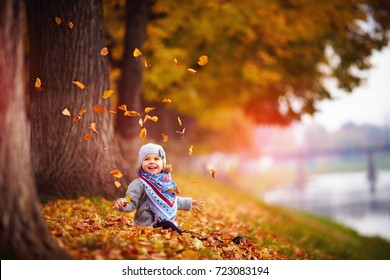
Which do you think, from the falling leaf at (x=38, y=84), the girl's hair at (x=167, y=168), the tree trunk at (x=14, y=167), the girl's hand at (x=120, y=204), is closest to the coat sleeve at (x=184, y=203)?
the girl's hair at (x=167, y=168)

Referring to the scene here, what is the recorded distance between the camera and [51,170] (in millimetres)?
5703

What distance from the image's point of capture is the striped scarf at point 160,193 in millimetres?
4430

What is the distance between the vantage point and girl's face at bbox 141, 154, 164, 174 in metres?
4.50

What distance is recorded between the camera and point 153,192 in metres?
4.43

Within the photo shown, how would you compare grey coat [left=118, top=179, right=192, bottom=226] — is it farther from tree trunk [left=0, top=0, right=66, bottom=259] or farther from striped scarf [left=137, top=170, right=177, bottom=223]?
tree trunk [left=0, top=0, right=66, bottom=259]

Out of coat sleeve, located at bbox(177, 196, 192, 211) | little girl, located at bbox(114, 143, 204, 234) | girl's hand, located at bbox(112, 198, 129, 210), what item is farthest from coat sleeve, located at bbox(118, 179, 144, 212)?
coat sleeve, located at bbox(177, 196, 192, 211)

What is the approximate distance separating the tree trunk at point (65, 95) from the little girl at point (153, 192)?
59.5 inches

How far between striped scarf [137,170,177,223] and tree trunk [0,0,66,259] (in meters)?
1.27

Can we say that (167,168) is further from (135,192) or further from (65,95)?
(65,95)

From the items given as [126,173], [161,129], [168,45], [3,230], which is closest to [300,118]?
[161,129]

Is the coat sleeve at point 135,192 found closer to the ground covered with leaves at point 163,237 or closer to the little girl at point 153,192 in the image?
the little girl at point 153,192

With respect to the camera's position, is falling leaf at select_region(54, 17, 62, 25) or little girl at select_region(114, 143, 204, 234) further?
falling leaf at select_region(54, 17, 62, 25)

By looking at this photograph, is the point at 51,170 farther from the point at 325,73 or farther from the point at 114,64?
the point at 325,73

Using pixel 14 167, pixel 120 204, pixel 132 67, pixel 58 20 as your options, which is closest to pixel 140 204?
pixel 120 204
